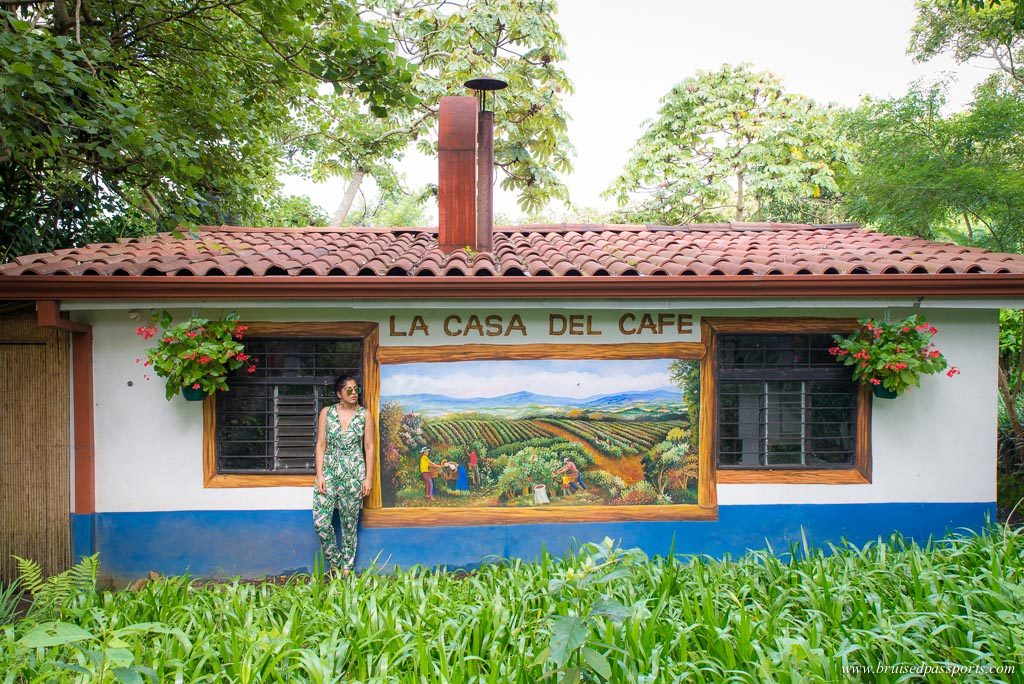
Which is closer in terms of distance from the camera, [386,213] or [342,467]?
[342,467]

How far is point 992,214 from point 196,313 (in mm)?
9115

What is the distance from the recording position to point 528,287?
490 cm

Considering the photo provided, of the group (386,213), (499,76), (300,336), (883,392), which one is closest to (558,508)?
(300,336)

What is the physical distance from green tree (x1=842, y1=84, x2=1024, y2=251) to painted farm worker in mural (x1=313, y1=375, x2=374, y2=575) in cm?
727

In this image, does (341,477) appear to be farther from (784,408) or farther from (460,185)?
(784,408)

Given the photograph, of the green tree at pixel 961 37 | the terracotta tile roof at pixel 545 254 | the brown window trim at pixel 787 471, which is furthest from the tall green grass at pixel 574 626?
the green tree at pixel 961 37

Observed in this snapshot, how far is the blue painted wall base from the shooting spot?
5.35m

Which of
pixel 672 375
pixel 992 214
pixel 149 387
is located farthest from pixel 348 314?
pixel 992 214

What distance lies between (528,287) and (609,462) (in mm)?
1748

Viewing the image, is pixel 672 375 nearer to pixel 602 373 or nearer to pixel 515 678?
pixel 602 373

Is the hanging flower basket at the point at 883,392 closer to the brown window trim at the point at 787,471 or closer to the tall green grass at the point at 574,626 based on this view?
the brown window trim at the point at 787,471

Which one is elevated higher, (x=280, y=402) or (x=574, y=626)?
(x=280, y=402)

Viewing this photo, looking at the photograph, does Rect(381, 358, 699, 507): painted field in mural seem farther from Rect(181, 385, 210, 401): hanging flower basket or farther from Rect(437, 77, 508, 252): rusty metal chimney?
Rect(437, 77, 508, 252): rusty metal chimney

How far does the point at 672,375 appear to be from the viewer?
5.51 metres
